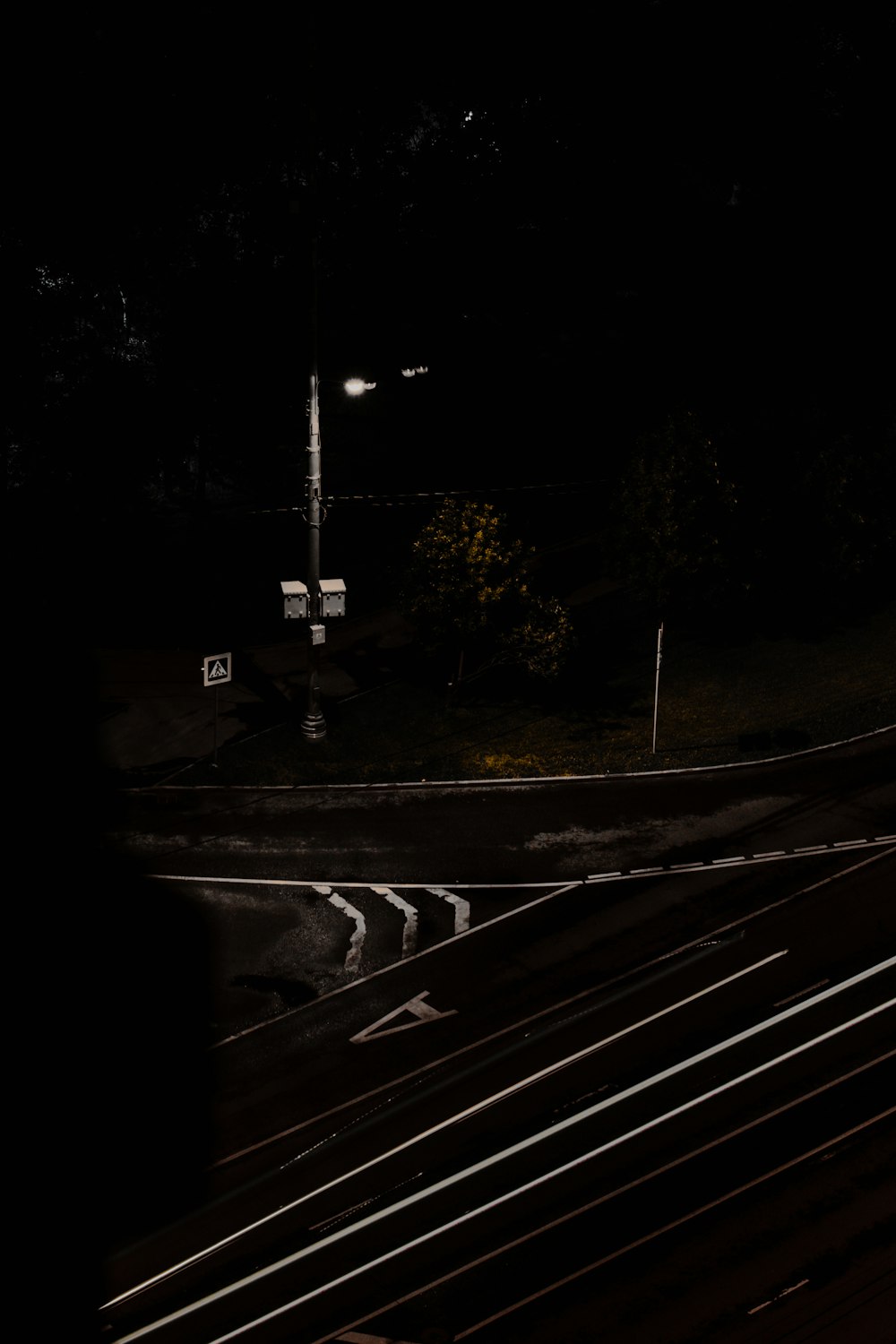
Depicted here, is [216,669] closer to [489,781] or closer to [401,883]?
[489,781]

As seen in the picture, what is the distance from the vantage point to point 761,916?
1700cm

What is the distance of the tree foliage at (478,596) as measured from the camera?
80.2 ft

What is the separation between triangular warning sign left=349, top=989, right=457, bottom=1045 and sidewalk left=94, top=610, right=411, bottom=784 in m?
9.92

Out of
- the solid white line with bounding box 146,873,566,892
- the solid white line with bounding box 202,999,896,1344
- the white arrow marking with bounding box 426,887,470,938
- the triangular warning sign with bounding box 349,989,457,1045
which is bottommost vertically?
the solid white line with bounding box 202,999,896,1344

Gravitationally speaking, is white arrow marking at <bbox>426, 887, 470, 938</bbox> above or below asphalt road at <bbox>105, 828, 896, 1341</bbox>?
above

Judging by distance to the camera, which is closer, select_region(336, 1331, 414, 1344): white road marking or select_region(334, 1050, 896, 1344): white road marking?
select_region(336, 1331, 414, 1344): white road marking

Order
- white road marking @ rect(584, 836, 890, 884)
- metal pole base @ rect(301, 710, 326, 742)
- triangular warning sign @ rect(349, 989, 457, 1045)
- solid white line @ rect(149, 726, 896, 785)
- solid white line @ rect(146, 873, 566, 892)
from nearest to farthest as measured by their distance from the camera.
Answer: triangular warning sign @ rect(349, 989, 457, 1045), solid white line @ rect(146, 873, 566, 892), white road marking @ rect(584, 836, 890, 884), solid white line @ rect(149, 726, 896, 785), metal pole base @ rect(301, 710, 326, 742)

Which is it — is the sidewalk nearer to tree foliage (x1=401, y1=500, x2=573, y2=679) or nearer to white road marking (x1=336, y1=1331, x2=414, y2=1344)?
tree foliage (x1=401, y1=500, x2=573, y2=679)

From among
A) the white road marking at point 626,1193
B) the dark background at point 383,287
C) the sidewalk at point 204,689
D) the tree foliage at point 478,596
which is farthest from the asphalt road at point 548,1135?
the sidewalk at point 204,689

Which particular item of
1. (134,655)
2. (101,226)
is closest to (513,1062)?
(134,655)

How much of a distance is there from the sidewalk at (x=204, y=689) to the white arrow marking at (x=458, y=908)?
7.66 m

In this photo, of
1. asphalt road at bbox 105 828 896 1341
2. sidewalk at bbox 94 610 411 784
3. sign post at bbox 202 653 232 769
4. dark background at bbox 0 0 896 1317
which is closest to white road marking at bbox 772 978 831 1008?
asphalt road at bbox 105 828 896 1341

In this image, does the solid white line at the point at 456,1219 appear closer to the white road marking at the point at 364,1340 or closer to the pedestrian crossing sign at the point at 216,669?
the white road marking at the point at 364,1340

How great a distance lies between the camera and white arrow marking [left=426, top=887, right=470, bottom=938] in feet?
55.9
